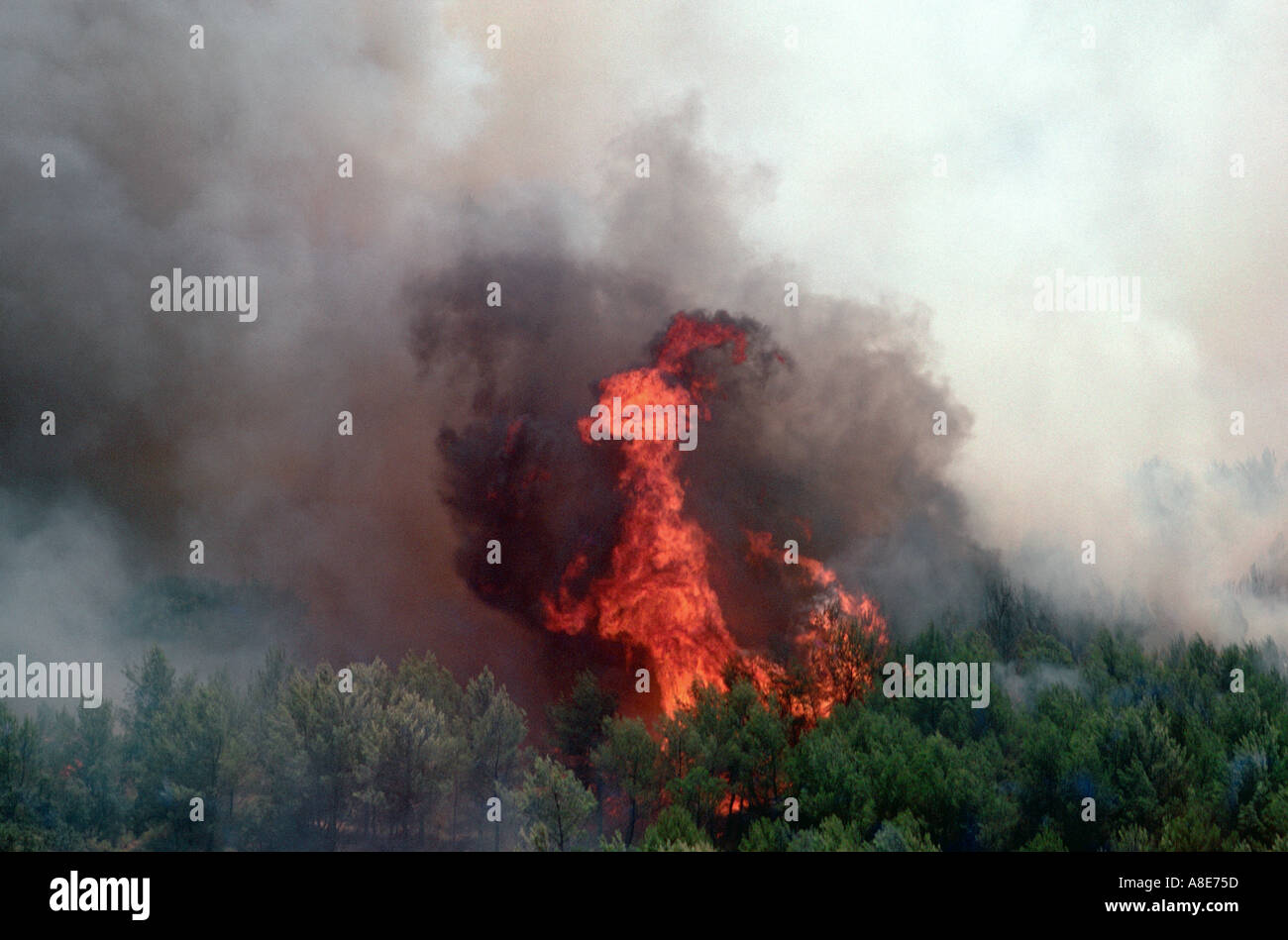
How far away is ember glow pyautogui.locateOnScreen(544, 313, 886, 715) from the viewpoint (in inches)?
2640

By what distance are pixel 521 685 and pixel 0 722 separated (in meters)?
30.8

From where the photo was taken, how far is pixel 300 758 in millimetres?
53031

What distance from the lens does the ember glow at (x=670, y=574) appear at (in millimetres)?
67062

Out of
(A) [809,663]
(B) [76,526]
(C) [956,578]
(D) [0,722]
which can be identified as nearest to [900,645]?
(A) [809,663]

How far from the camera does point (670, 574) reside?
6800 cm
